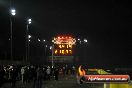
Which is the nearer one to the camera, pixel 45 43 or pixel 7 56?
pixel 7 56

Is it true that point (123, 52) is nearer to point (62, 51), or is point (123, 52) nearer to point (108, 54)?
point (108, 54)

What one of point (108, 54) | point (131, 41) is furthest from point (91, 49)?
point (131, 41)

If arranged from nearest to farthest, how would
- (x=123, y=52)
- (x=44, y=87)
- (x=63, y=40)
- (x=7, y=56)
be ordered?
(x=44, y=87), (x=63, y=40), (x=7, y=56), (x=123, y=52)

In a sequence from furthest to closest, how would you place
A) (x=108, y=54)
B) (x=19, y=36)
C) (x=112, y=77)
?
1. (x=108, y=54)
2. (x=19, y=36)
3. (x=112, y=77)

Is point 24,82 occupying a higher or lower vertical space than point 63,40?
lower

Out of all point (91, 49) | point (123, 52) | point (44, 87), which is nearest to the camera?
point (44, 87)

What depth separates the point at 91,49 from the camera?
148m

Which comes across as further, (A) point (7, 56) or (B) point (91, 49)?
(B) point (91, 49)

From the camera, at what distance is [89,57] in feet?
424

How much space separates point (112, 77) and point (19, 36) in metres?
80.8

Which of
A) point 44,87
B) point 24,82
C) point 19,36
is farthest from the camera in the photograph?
point 19,36

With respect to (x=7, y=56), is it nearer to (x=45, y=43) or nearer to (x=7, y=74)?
(x=45, y=43)

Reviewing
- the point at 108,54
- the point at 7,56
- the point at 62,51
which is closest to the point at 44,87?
the point at 62,51

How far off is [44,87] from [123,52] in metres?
94.7
